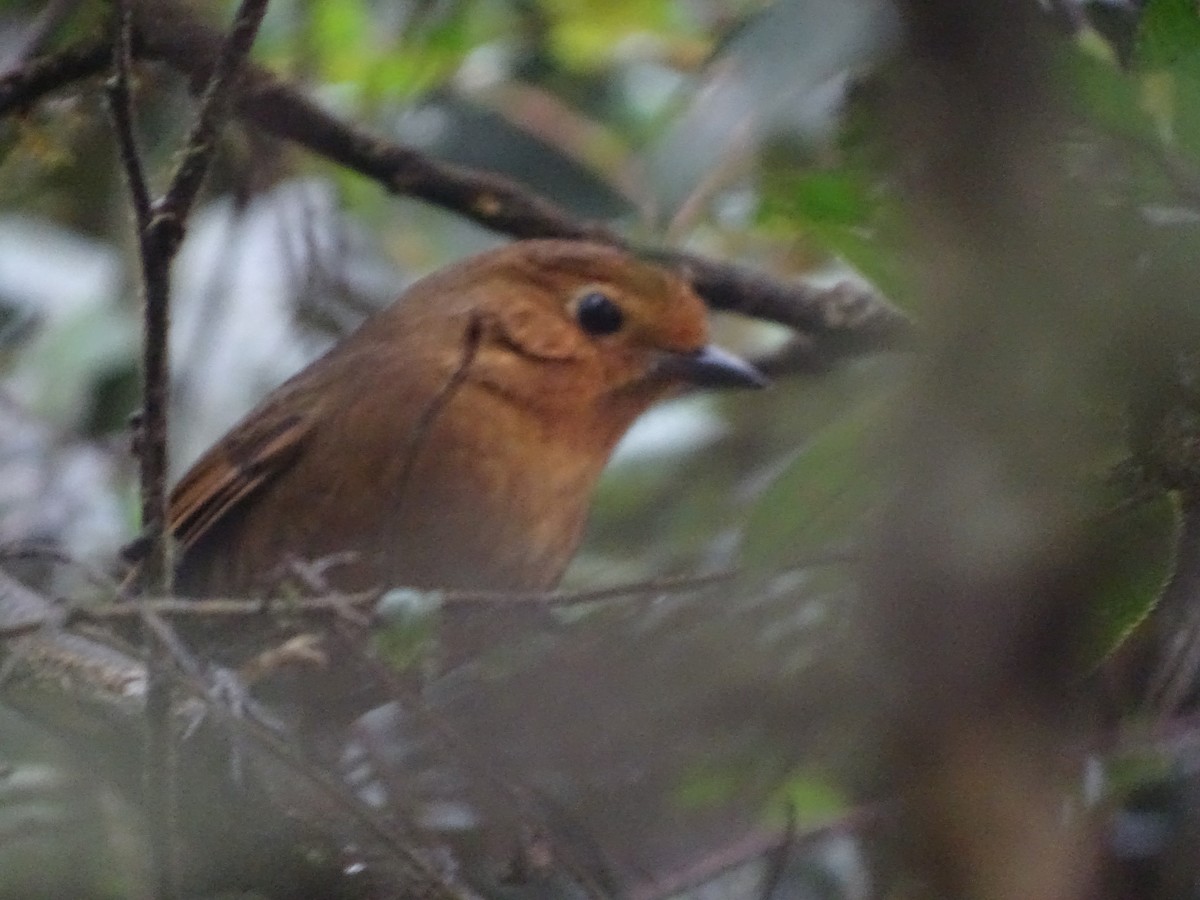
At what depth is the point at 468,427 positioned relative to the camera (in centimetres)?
317

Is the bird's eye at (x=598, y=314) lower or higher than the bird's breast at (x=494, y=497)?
higher

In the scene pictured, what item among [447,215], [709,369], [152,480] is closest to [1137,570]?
[152,480]

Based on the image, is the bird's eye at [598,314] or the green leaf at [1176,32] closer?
the green leaf at [1176,32]

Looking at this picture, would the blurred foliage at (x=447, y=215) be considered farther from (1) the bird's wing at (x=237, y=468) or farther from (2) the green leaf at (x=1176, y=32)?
(2) the green leaf at (x=1176, y=32)

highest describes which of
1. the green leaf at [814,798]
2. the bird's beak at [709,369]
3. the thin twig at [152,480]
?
the thin twig at [152,480]

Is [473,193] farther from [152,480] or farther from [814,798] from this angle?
[152,480]

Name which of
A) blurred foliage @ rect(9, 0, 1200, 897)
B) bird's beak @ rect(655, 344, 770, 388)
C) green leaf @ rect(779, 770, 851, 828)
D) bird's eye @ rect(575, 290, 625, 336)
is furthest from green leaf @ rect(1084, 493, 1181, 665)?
bird's eye @ rect(575, 290, 625, 336)

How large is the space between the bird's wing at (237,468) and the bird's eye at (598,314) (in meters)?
0.49

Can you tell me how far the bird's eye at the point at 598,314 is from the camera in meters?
3.42

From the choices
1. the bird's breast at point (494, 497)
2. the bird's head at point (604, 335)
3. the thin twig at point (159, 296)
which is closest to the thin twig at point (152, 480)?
the thin twig at point (159, 296)

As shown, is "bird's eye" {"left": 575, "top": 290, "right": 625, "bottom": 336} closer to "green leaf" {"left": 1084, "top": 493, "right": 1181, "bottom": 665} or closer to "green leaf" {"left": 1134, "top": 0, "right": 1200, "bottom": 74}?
"green leaf" {"left": 1134, "top": 0, "right": 1200, "bottom": 74}

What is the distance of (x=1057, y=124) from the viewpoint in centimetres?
130

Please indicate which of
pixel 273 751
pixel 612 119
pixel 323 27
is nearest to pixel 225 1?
pixel 323 27

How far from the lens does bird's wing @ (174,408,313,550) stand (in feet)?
10.7
